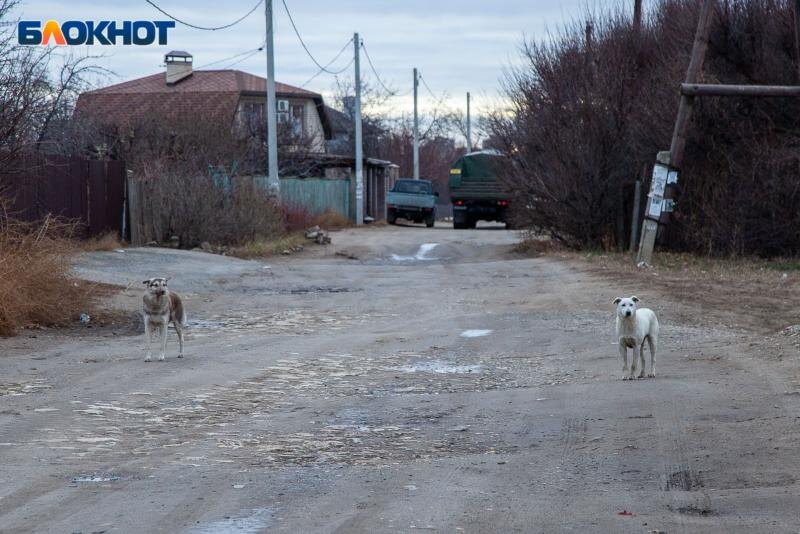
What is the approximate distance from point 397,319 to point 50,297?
479 cm

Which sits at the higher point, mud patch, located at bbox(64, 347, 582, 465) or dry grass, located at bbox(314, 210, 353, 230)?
dry grass, located at bbox(314, 210, 353, 230)

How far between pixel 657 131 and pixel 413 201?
25.0m

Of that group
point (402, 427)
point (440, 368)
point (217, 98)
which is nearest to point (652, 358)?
point (440, 368)

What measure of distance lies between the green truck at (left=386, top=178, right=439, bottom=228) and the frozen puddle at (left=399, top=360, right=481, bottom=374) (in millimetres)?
37651

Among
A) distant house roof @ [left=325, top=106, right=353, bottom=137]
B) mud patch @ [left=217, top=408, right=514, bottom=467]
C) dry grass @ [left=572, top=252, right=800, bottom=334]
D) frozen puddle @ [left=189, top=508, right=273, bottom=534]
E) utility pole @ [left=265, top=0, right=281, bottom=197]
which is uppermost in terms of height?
distant house roof @ [left=325, top=106, right=353, bottom=137]

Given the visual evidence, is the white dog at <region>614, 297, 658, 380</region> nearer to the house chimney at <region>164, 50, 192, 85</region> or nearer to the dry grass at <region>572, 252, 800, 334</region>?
the dry grass at <region>572, 252, 800, 334</region>

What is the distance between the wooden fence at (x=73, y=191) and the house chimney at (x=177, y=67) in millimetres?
37533

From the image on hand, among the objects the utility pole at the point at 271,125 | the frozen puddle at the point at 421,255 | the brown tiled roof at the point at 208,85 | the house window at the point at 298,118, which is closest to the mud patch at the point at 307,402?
the frozen puddle at the point at 421,255

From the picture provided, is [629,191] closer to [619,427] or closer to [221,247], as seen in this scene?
[221,247]

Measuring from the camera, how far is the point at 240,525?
5605mm

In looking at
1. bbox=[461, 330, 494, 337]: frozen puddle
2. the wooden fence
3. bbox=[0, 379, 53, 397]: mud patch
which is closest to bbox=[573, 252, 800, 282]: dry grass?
bbox=[461, 330, 494, 337]: frozen puddle

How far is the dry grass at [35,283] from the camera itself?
13.6m

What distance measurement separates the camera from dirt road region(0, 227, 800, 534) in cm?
591

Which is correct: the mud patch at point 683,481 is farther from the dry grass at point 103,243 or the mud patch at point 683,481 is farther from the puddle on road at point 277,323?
the dry grass at point 103,243
